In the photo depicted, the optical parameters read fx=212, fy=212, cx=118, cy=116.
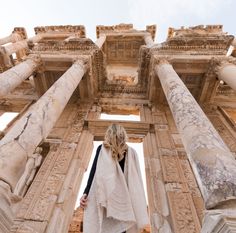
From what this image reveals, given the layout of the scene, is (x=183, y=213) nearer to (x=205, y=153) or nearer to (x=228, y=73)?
(x=205, y=153)

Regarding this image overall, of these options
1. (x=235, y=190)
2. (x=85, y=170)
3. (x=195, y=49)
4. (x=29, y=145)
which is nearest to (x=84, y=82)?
(x=85, y=170)

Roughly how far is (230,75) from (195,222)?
16.6 feet

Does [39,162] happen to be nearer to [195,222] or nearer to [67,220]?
[67,220]

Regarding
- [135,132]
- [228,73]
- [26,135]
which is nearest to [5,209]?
[26,135]

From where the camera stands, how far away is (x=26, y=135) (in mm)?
4492

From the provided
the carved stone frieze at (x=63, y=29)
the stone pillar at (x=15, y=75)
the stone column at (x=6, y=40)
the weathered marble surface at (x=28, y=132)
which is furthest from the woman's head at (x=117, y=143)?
the carved stone frieze at (x=63, y=29)

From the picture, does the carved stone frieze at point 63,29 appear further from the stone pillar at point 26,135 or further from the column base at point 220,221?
the column base at point 220,221

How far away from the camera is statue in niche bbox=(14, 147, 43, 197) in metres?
5.88

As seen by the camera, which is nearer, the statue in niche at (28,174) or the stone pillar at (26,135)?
the stone pillar at (26,135)

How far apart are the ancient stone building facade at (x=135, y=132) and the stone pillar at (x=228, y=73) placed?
41 mm

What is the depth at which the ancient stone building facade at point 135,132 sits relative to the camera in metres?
3.61

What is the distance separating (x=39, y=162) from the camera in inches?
276

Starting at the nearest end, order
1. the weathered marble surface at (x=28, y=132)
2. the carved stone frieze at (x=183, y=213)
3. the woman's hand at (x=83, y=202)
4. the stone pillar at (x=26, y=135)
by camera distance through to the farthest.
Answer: the woman's hand at (x=83, y=202) < the stone pillar at (x=26, y=135) < the weathered marble surface at (x=28, y=132) < the carved stone frieze at (x=183, y=213)

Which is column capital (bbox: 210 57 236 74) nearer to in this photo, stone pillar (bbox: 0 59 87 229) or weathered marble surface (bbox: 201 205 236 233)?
stone pillar (bbox: 0 59 87 229)
